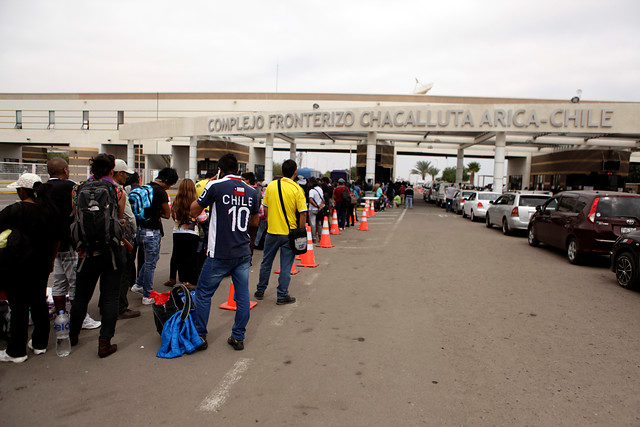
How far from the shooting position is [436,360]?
425cm

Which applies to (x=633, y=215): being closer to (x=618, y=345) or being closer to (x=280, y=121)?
(x=618, y=345)

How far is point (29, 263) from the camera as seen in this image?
13.1 ft

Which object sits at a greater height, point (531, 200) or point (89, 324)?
point (531, 200)

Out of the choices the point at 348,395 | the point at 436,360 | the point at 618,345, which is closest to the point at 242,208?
the point at 348,395

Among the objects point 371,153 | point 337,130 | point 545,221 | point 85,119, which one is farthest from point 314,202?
point 85,119

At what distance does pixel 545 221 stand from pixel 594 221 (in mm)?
2165

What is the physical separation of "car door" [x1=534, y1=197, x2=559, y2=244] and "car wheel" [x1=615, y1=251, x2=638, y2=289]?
3409 millimetres

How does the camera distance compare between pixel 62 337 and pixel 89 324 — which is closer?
pixel 62 337

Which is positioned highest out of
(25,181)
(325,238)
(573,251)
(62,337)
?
(25,181)

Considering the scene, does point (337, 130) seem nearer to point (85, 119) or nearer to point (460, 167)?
point (460, 167)

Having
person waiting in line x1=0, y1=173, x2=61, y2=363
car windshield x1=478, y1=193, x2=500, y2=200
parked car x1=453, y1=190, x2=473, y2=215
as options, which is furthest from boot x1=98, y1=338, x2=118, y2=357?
parked car x1=453, y1=190, x2=473, y2=215

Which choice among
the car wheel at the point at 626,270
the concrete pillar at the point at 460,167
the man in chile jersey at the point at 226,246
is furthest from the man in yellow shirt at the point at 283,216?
the concrete pillar at the point at 460,167

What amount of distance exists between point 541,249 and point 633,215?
3.06 m

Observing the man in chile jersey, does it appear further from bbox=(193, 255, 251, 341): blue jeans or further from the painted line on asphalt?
the painted line on asphalt
